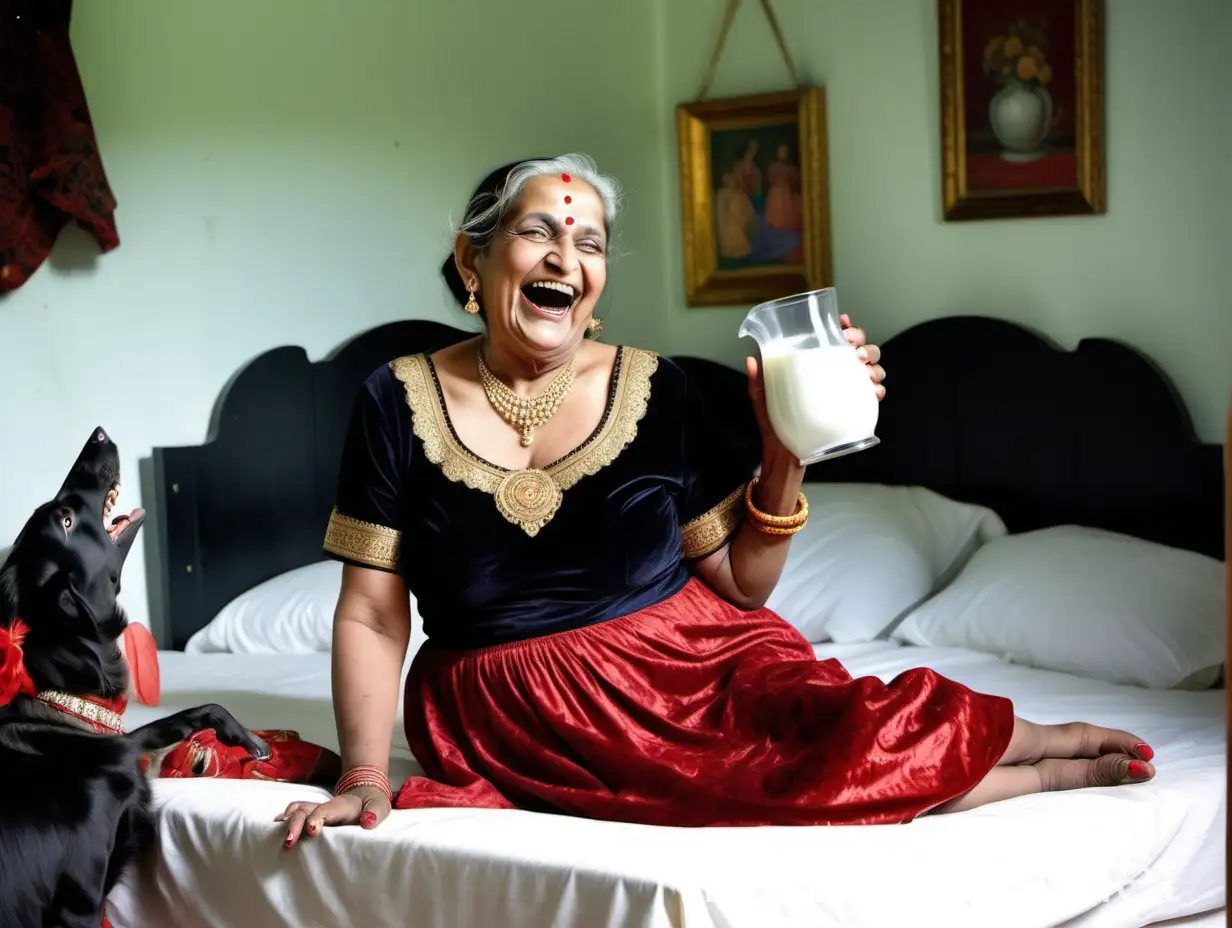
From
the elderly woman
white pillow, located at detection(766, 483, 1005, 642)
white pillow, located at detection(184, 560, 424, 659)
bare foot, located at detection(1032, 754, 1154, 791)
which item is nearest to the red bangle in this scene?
the elderly woman

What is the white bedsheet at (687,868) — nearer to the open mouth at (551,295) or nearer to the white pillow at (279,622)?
the open mouth at (551,295)

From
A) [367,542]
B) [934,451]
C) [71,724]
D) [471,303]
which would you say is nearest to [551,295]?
[471,303]

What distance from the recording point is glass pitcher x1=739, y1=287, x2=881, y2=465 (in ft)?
5.71

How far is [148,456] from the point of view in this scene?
3004mm

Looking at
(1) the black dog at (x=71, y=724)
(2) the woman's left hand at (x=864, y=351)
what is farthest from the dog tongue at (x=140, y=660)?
(2) the woman's left hand at (x=864, y=351)

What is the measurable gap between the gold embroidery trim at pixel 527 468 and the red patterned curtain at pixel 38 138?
1.06 meters

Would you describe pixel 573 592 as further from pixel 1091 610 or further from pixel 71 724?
pixel 1091 610

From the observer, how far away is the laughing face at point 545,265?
6.25 ft

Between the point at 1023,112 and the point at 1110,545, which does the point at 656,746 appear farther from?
the point at 1023,112

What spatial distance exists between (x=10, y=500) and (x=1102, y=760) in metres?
1.97

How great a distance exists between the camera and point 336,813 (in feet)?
5.69

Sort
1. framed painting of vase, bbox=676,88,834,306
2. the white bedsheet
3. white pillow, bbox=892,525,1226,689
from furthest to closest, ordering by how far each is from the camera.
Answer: framed painting of vase, bbox=676,88,834,306 < white pillow, bbox=892,525,1226,689 < the white bedsheet

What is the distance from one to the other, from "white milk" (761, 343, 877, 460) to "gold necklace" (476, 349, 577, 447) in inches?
13.4

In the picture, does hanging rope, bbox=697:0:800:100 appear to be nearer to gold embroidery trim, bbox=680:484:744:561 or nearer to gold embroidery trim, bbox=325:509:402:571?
gold embroidery trim, bbox=680:484:744:561
